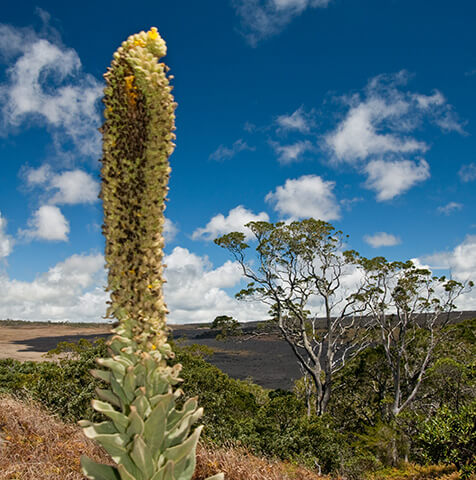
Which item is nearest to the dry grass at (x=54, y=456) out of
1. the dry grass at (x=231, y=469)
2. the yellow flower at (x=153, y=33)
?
the dry grass at (x=231, y=469)

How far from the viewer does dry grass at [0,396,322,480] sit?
5184 millimetres

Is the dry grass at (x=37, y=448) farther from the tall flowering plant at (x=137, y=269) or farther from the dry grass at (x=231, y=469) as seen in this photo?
the tall flowering plant at (x=137, y=269)

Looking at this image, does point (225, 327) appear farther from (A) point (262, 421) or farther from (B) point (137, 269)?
(B) point (137, 269)

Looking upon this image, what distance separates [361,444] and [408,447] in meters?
2.32

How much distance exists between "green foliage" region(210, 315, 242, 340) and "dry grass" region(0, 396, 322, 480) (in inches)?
621

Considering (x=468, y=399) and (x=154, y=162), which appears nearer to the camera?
(x=154, y=162)

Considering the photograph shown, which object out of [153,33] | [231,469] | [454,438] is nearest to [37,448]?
[231,469]

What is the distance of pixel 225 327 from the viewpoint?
2320 centimetres

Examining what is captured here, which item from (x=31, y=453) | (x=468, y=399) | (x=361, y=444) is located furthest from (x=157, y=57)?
(x=468, y=399)

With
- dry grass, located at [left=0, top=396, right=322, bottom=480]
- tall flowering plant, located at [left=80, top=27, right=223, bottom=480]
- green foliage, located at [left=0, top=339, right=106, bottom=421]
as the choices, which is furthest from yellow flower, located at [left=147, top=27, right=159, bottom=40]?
green foliage, located at [left=0, top=339, right=106, bottom=421]

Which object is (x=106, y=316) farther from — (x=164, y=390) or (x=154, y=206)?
(x=154, y=206)

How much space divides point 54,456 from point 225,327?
1750cm

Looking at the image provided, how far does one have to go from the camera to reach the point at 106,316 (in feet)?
7.23

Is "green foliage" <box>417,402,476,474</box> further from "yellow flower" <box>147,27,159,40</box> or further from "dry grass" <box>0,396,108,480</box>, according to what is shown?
"yellow flower" <box>147,27,159,40</box>
